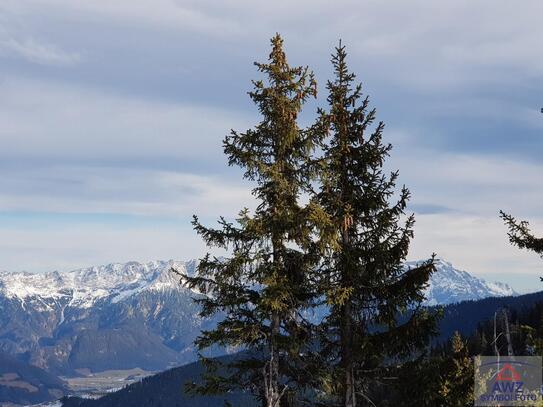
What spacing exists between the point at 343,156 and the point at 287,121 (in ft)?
12.4

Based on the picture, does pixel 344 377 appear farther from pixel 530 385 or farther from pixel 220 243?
pixel 530 385

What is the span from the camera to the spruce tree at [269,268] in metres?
24.3

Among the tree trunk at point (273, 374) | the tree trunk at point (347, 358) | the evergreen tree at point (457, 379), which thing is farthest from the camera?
the evergreen tree at point (457, 379)

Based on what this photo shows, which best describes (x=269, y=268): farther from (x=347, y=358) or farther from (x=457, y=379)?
(x=457, y=379)

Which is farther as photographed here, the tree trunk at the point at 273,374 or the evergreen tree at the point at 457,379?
the evergreen tree at the point at 457,379

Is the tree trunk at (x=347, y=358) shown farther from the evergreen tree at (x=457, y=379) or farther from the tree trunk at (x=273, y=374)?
the evergreen tree at (x=457, y=379)

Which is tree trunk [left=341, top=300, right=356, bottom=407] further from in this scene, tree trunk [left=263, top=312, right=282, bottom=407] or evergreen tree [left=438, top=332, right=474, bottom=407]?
evergreen tree [left=438, top=332, right=474, bottom=407]

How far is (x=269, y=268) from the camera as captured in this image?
2488cm

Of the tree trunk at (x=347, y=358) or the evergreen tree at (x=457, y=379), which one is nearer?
the tree trunk at (x=347, y=358)

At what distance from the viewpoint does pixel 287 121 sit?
2552cm

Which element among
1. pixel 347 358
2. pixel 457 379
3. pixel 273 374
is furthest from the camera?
pixel 457 379

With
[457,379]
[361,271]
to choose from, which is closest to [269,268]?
[361,271]

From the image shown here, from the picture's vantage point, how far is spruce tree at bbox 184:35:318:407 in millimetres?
24328

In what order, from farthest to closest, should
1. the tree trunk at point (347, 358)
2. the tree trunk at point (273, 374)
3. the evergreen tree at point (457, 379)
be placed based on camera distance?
the evergreen tree at point (457, 379), the tree trunk at point (347, 358), the tree trunk at point (273, 374)
